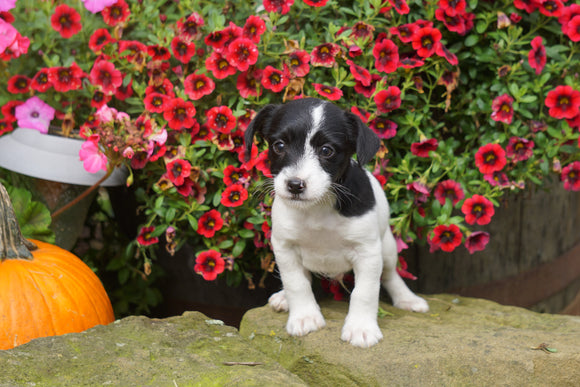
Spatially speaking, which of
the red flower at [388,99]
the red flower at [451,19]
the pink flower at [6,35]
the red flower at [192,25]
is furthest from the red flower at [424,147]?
the pink flower at [6,35]

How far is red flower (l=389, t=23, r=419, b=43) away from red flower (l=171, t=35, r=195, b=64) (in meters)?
1.03

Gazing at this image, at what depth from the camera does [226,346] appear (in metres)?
2.31

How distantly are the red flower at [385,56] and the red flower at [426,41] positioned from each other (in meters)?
0.11

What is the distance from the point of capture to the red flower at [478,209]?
2914 millimetres

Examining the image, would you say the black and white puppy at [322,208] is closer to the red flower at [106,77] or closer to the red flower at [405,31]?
the red flower at [405,31]

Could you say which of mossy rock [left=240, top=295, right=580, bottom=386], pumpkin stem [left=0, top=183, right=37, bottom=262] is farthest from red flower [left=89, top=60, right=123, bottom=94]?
mossy rock [left=240, top=295, right=580, bottom=386]

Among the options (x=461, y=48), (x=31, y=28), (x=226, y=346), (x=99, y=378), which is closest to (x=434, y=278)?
(x=461, y=48)

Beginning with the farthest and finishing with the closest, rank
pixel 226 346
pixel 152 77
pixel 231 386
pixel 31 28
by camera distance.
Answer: pixel 31 28, pixel 152 77, pixel 226 346, pixel 231 386

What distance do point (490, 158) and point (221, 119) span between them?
1.37 meters

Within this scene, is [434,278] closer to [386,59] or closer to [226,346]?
[386,59]

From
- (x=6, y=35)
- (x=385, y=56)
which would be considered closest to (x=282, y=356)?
(x=385, y=56)

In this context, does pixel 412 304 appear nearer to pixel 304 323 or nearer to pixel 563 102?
pixel 304 323

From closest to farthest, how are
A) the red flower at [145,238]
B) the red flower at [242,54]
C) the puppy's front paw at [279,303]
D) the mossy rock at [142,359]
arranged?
the mossy rock at [142,359] → the puppy's front paw at [279,303] → the red flower at [242,54] → the red flower at [145,238]

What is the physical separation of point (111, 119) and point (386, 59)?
4.65 feet
